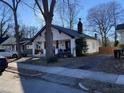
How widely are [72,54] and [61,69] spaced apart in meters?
16.5

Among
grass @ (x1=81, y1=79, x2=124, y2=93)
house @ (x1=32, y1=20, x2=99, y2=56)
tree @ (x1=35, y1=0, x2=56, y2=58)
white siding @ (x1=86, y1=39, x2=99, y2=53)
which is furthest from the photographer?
white siding @ (x1=86, y1=39, x2=99, y2=53)

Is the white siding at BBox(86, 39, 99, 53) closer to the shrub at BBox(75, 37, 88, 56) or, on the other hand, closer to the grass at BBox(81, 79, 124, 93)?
the shrub at BBox(75, 37, 88, 56)

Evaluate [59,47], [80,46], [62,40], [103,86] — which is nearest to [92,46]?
[59,47]

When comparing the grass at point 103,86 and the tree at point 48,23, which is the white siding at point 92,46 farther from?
the grass at point 103,86

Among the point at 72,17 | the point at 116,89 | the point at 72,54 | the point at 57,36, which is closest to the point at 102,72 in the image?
the point at 116,89

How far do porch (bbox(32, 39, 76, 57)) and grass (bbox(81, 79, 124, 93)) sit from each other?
70.1 feet

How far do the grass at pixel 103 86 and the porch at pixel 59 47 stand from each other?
2137 centimetres

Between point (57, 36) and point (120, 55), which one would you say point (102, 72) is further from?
point (57, 36)

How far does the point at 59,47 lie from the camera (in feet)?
134

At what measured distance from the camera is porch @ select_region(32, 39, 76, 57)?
3706cm

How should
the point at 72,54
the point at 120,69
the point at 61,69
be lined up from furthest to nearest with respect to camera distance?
the point at 72,54 < the point at 61,69 < the point at 120,69

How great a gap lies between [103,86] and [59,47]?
2770cm

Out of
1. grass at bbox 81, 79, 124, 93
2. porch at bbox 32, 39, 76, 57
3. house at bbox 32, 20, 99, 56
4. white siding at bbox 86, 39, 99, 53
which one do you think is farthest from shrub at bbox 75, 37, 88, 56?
grass at bbox 81, 79, 124, 93

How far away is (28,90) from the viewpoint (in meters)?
12.8
